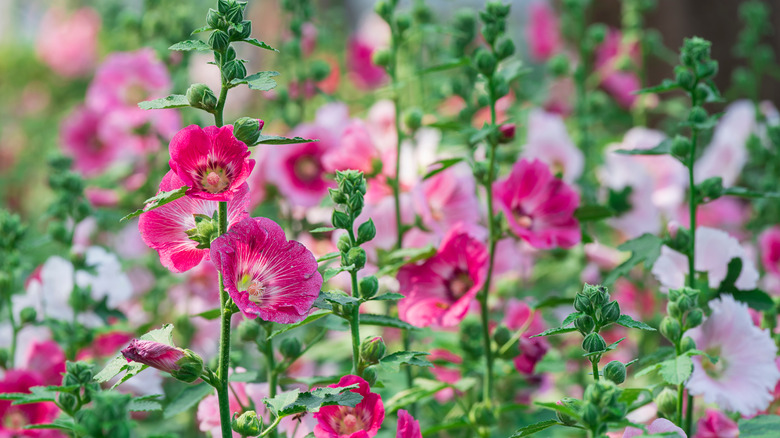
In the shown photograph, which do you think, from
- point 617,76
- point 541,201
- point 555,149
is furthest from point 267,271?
point 617,76

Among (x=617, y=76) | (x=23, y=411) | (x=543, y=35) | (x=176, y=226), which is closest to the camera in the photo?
(x=176, y=226)

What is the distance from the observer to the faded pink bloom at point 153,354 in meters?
0.76

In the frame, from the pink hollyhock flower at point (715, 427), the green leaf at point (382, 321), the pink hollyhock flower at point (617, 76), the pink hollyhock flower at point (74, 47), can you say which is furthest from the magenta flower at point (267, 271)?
the pink hollyhock flower at point (74, 47)

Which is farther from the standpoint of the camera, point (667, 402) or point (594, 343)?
point (667, 402)

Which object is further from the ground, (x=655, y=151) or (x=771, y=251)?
(x=655, y=151)

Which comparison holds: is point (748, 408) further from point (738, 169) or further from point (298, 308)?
point (738, 169)

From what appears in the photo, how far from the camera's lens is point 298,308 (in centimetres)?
79

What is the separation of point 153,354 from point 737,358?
2.36 feet

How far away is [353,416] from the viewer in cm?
87

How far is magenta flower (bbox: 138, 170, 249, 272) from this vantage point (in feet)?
2.69

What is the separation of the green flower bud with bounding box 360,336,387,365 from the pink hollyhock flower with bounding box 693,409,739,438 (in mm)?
466

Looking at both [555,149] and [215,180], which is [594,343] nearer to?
[215,180]

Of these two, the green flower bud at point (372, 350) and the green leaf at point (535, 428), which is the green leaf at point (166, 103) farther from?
the green leaf at point (535, 428)

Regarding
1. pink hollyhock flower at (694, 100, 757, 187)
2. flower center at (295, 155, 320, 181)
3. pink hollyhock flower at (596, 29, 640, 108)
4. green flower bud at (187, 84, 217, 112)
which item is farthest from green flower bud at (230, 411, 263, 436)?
pink hollyhock flower at (596, 29, 640, 108)
